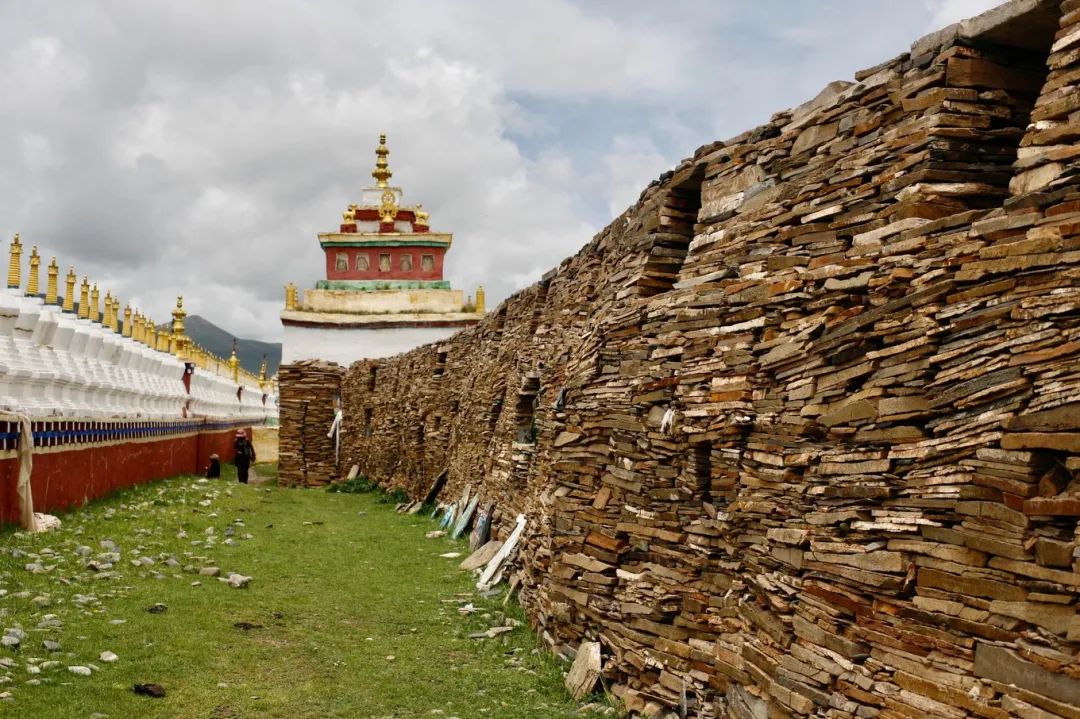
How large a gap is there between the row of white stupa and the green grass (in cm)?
157

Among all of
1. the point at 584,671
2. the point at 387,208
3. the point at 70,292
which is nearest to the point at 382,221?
the point at 387,208

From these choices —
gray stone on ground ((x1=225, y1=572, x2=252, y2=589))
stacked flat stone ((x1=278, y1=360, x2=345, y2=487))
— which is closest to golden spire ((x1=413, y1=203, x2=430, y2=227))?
stacked flat stone ((x1=278, y1=360, x2=345, y2=487))

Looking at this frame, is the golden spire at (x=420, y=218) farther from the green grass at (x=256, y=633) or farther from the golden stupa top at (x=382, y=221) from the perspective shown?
the green grass at (x=256, y=633)

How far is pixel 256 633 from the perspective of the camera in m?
8.15

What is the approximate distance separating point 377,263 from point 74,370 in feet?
78.1

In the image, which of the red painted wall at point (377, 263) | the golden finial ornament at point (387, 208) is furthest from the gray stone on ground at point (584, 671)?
the golden finial ornament at point (387, 208)

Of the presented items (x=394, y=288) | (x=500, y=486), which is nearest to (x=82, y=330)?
(x=500, y=486)

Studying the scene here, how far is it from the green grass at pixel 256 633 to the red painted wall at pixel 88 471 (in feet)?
1.14

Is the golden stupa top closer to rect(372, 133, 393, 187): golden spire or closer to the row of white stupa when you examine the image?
rect(372, 133, 393, 187): golden spire

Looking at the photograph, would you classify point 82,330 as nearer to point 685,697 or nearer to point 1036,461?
point 685,697

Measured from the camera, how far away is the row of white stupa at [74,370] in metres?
11.3

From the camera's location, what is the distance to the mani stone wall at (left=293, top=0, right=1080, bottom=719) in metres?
3.60

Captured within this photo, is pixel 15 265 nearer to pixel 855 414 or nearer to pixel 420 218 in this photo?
pixel 855 414

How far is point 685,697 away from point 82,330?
474 inches
